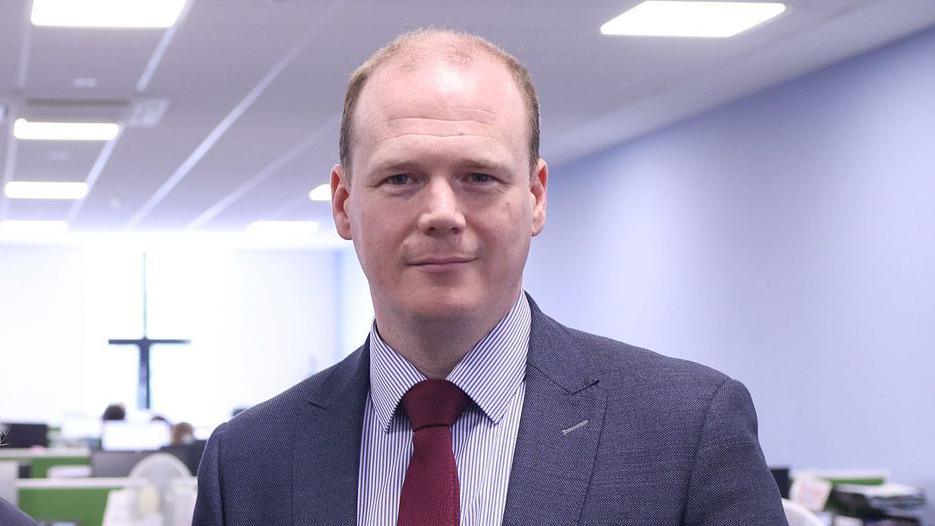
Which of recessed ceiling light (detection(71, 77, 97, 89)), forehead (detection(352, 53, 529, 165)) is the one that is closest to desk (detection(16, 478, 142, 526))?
recessed ceiling light (detection(71, 77, 97, 89))

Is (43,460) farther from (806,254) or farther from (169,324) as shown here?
(169,324)

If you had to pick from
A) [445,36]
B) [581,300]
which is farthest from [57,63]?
[445,36]

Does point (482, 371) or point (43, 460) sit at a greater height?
point (482, 371)

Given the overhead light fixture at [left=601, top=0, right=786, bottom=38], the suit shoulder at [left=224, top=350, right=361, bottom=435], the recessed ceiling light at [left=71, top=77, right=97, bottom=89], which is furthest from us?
the recessed ceiling light at [left=71, top=77, right=97, bottom=89]

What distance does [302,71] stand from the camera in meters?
7.11

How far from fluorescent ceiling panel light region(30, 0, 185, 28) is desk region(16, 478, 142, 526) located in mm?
1950

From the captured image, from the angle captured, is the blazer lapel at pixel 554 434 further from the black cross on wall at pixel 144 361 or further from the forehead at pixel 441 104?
the black cross on wall at pixel 144 361

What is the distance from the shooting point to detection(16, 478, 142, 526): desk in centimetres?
530

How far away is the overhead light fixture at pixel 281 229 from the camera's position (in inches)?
585

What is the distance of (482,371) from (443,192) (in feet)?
0.60

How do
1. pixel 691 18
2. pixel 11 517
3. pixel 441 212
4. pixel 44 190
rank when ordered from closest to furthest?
pixel 441 212, pixel 11 517, pixel 691 18, pixel 44 190

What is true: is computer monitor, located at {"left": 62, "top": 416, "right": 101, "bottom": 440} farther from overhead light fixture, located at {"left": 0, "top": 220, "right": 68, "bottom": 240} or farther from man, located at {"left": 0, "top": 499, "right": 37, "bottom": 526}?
man, located at {"left": 0, "top": 499, "right": 37, "bottom": 526}

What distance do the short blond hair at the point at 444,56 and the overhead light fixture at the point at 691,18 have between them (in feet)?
15.3

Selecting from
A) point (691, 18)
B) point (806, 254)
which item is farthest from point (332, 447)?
point (806, 254)
